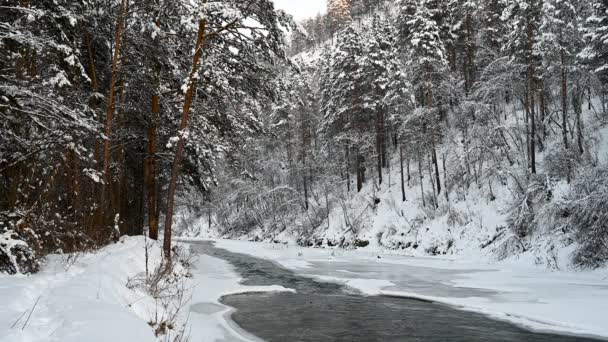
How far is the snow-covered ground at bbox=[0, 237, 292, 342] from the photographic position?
151 inches

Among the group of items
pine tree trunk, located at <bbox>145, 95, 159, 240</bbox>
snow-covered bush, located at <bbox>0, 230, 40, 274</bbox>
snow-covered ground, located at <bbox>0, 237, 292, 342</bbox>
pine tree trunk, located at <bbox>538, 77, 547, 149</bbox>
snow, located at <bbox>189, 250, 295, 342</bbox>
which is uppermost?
pine tree trunk, located at <bbox>538, 77, 547, 149</bbox>

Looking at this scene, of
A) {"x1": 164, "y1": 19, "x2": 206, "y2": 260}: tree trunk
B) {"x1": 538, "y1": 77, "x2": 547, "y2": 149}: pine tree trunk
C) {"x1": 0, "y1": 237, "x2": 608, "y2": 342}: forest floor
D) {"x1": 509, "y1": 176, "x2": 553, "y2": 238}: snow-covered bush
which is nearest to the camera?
{"x1": 0, "y1": 237, "x2": 608, "y2": 342}: forest floor

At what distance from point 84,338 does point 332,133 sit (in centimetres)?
3459

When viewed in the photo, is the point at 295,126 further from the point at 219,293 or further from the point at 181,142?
the point at 219,293

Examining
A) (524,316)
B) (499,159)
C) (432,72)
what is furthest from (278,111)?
(524,316)

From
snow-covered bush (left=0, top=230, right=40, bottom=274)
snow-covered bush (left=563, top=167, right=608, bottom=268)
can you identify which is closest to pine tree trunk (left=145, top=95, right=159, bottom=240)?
snow-covered bush (left=0, top=230, right=40, bottom=274)

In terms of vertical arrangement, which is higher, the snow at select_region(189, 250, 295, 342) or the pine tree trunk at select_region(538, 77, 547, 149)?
the pine tree trunk at select_region(538, 77, 547, 149)

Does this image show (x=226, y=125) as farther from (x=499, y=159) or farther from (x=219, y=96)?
(x=499, y=159)

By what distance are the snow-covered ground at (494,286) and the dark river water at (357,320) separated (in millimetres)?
659

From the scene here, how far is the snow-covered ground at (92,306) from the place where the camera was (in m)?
3.83

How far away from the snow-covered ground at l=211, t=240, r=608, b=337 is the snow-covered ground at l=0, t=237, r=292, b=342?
5628 millimetres

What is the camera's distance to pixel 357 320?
8.82m

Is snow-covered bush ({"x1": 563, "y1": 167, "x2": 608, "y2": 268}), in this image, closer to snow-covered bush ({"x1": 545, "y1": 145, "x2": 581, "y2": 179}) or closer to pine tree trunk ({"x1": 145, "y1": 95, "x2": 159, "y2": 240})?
snow-covered bush ({"x1": 545, "y1": 145, "x2": 581, "y2": 179})

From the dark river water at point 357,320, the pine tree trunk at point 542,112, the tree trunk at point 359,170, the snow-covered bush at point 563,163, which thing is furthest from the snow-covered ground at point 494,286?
the tree trunk at point 359,170
